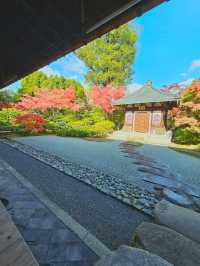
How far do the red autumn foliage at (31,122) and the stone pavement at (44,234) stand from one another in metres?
10.2

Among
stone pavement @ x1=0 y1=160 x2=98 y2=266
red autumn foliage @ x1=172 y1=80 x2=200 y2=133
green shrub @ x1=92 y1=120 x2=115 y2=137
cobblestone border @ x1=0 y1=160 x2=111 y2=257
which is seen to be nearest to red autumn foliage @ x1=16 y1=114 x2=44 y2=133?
green shrub @ x1=92 y1=120 x2=115 y2=137

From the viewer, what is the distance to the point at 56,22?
5.84 ft

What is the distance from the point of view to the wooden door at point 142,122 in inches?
614

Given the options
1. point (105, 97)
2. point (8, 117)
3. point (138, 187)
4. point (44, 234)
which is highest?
point (105, 97)

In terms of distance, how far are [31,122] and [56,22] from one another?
11785 millimetres

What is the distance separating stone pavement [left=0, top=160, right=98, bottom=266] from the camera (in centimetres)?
167

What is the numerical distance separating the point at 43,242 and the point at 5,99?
2000 cm

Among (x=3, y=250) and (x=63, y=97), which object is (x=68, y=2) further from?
(x=63, y=97)

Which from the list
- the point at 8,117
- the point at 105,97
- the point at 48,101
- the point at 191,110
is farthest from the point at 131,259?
the point at 105,97

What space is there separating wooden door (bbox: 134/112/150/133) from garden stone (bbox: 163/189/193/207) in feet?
41.0

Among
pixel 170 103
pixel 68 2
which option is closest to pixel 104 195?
pixel 68 2

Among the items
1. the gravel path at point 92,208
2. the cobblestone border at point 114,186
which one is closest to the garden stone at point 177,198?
the cobblestone border at point 114,186

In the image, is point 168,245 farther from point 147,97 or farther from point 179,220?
point 147,97

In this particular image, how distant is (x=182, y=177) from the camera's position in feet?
15.5
